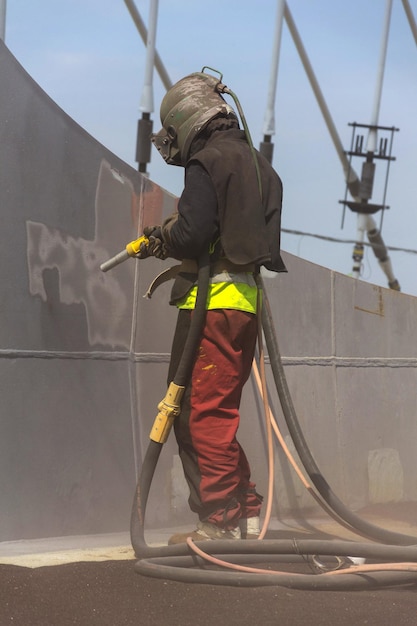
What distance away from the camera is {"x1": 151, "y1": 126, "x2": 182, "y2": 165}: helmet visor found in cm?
431

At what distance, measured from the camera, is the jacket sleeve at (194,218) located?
4.01 meters

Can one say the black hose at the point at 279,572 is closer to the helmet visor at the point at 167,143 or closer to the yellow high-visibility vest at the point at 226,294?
the yellow high-visibility vest at the point at 226,294

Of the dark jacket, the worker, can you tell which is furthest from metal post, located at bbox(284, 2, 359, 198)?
the dark jacket

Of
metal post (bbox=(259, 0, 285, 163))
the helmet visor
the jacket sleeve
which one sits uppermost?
metal post (bbox=(259, 0, 285, 163))

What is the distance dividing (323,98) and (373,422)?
1464cm

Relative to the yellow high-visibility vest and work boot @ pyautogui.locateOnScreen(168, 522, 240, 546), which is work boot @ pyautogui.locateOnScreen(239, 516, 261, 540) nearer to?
work boot @ pyautogui.locateOnScreen(168, 522, 240, 546)

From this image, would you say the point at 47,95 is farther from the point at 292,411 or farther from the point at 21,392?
the point at 292,411

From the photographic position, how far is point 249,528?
4191mm

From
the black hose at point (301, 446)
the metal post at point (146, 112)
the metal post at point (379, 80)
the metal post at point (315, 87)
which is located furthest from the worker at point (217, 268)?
the metal post at point (379, 80)

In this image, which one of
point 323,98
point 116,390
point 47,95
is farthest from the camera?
point 323,98

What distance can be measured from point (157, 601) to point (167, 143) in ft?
6.12

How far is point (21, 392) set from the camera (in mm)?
4242

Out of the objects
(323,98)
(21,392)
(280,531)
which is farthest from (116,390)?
(323,98)

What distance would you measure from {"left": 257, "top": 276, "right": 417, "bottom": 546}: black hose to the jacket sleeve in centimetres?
37
